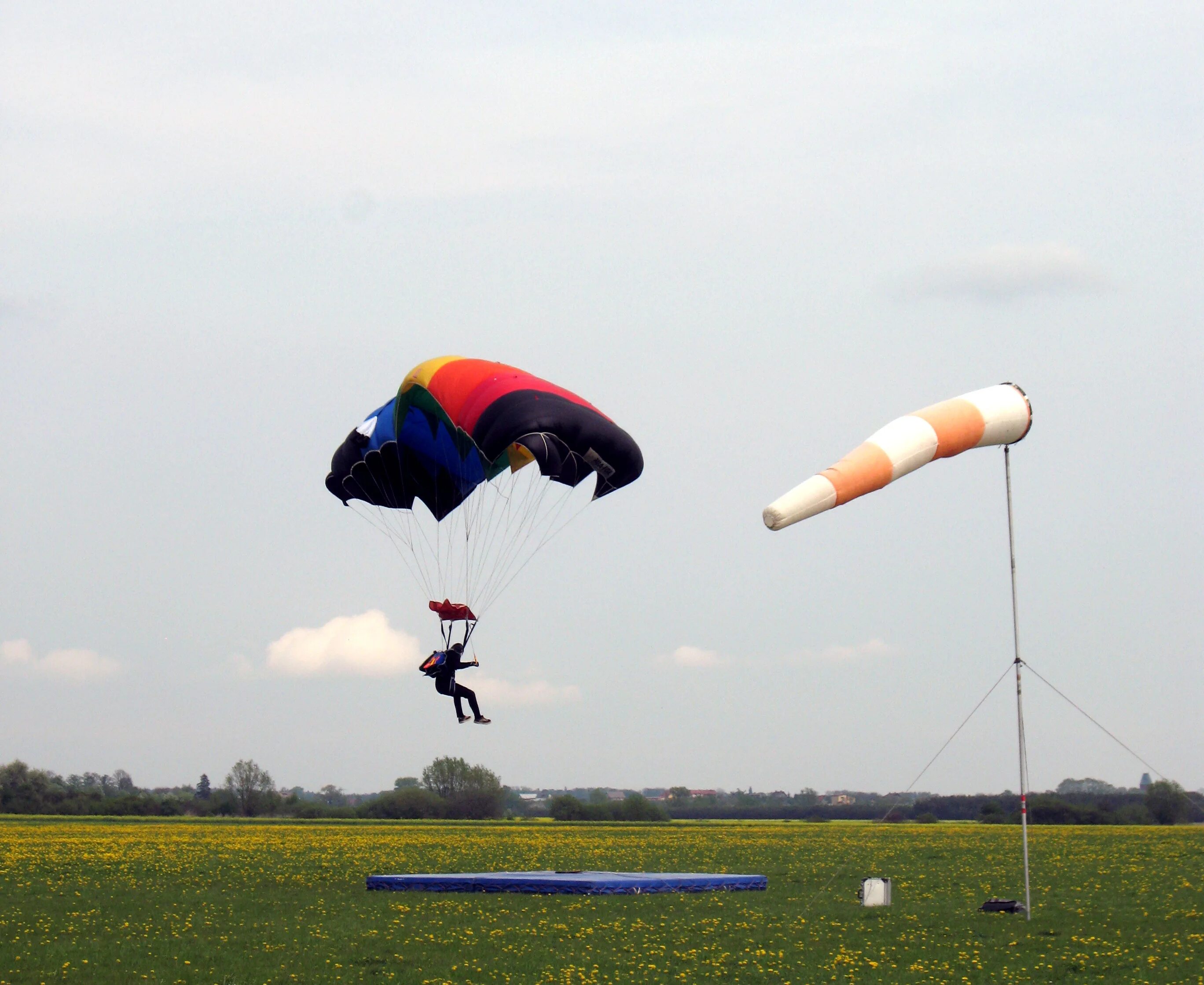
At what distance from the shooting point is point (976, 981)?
1568 cm

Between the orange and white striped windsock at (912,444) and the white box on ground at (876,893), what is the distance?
33.6ft

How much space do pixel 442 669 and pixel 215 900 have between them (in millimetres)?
7162

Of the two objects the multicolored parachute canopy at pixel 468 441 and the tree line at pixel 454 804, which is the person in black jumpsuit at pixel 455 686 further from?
the tree line at pixel 454 804

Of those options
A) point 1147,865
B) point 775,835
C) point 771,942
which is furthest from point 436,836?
point 771,942

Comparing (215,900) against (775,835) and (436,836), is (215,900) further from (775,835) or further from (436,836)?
(775,835)

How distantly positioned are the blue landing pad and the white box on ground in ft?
12.9

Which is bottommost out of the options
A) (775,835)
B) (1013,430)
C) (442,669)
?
(775,835)

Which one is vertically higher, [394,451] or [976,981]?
[394,451]

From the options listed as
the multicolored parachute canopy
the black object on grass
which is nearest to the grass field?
the black object on grass

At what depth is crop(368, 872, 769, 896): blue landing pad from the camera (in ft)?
86.7

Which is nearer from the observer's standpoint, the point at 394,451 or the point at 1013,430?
the point at 1013,430

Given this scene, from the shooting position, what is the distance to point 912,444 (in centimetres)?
1614

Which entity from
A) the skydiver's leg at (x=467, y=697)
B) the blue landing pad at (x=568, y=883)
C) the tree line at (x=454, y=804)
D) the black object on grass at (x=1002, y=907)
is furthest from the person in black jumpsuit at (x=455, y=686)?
the tree line at (x=454, y=804)

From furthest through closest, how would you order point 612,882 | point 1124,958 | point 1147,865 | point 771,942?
point 1147,865 < point 612,882 < point 771,942 < point 1124,958
